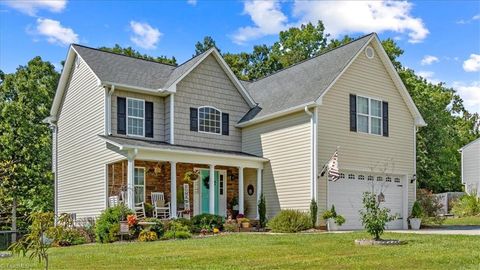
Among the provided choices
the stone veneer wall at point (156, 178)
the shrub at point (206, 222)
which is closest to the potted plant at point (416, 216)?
the stone veneer wall at point (156, 178)

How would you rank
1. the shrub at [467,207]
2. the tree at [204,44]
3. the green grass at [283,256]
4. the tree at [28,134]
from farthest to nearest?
Result: the tree at [204,44] → the tree at [28,134] → the shrub at [467,207] → the green grass at [283,256]

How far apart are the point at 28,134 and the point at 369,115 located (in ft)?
68.3

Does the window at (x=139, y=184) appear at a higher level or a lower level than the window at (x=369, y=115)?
lower

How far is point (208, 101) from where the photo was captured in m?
22.2

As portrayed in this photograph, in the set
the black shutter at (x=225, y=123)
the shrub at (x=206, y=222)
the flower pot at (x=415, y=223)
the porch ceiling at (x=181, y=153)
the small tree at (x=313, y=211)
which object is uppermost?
the black shutter at (x=225, y=123)

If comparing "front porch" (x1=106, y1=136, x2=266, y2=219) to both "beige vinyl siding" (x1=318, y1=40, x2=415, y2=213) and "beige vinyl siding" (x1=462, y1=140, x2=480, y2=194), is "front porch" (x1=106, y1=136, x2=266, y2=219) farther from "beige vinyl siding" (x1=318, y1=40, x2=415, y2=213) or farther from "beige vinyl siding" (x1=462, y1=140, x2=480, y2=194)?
"beige vinyl siding" (x1=462, y1=140, x2=480, y2=194)

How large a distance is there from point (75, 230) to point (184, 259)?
27.1 ft

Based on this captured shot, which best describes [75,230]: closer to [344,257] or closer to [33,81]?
[344,257]

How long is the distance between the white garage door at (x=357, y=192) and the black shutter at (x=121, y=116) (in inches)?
314

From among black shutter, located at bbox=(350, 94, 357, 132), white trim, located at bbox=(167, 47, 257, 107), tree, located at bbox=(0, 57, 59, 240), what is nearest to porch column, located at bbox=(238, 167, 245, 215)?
white trim, located at bbox=(167, 47, 257, 107)

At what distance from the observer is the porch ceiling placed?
1820 cm

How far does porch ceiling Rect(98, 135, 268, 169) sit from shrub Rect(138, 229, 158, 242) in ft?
9.37

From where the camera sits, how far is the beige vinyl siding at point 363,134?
1995cm

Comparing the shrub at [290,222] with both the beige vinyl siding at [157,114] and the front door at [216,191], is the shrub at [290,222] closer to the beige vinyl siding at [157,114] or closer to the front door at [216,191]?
the front door at [216,191]
